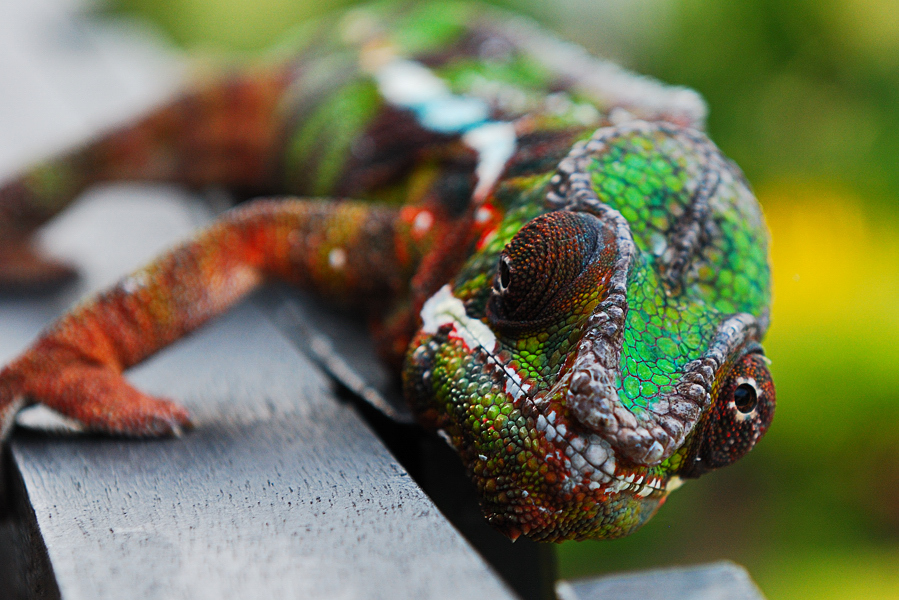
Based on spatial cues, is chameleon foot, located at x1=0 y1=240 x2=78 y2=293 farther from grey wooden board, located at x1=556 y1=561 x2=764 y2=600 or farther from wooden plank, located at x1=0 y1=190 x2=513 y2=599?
grey wooden board, located at x1=556 y1=561 x2=764 y2=600

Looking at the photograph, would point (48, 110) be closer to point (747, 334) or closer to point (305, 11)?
point (747, 334)

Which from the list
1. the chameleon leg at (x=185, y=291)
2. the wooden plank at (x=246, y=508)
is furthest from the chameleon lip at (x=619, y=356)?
the chameleon leg at (x=185, y=291)

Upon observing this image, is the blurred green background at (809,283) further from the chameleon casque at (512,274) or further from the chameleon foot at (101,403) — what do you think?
the chameleon foot at (101,403)

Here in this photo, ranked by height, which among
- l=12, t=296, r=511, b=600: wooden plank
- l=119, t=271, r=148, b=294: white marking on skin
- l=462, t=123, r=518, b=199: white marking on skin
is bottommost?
l=119, t=271, r=148, b=294: white marking on skin

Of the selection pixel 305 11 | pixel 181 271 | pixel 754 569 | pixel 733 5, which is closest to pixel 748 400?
pixel 181 271

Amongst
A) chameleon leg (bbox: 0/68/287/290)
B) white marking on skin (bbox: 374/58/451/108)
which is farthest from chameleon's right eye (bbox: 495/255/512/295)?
chameleon leg (bbox: 0/68/287/290)

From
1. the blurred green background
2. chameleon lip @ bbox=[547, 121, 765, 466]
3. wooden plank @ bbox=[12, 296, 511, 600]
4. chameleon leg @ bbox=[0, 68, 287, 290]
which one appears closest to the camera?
wooden plank @ bbox=[12, 296, 511, 600]

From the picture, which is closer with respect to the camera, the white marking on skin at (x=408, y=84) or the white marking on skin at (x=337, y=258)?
the white marking on skin at (x=337, y=258)
